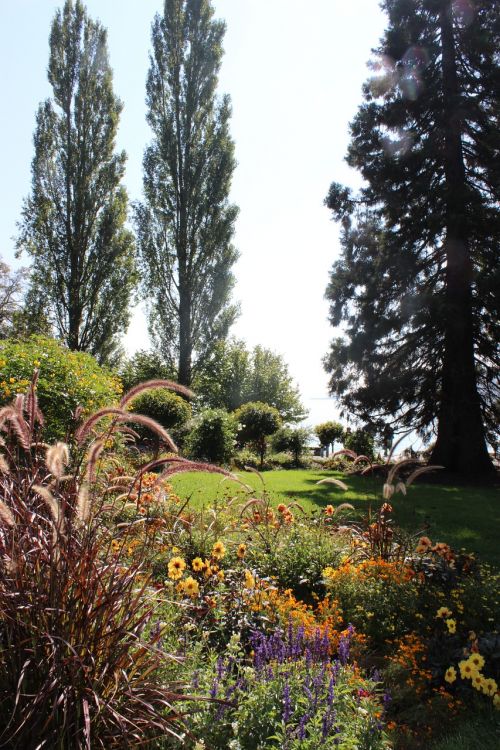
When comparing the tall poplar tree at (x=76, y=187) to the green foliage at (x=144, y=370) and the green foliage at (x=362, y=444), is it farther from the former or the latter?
the green foliage at (x=362, y=444)

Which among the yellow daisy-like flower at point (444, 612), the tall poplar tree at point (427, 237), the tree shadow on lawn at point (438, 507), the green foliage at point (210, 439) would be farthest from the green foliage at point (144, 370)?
the yellow daisy-like flower at point (444, 612)

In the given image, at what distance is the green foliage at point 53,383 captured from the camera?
711 cm

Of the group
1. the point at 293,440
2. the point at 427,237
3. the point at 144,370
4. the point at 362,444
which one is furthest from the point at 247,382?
the point at 427,237

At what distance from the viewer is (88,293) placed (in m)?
20.0

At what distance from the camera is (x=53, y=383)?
24.0 ft

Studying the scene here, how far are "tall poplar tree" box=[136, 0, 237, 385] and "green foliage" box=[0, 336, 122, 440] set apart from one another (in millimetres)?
12213

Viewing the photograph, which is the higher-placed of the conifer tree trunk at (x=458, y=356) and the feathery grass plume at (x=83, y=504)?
the conifer tree trunk at (x=458, y=356)

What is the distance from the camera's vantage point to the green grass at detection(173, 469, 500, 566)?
5883 millimetres

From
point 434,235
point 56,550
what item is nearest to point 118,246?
point 434,235

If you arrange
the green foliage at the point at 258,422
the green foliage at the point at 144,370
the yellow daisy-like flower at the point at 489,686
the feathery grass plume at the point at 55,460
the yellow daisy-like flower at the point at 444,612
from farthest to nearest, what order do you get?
1. the green foliage at the point at 144,370
2. the green foliage at the point at 258,422
3. the yellow daisy-like flower at the point at 444,612
4. the yellow daisy-like flower at the point at 489,686
5. the feathery grass plume at the point at 55,460

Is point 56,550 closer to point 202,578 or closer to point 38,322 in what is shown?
point 202,578

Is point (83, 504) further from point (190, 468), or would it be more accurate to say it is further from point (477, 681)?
point (477, 681)

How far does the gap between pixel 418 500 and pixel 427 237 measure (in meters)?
7.03

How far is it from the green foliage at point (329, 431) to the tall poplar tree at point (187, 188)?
17.1ft
